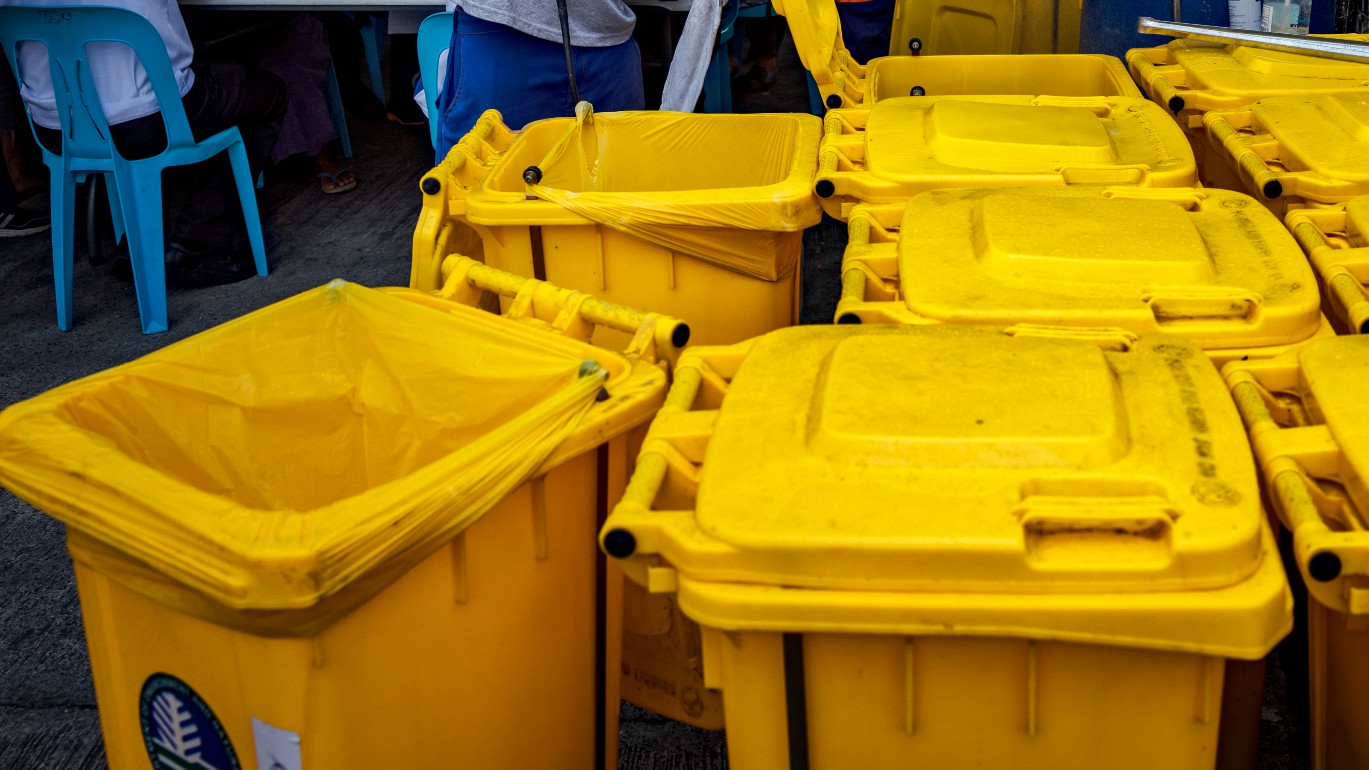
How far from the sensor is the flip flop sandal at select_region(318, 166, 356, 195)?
495 centimetres

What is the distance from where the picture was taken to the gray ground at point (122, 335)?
2.12m

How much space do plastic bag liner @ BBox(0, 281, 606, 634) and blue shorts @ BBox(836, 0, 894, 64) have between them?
325 centimetres

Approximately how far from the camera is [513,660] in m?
1.53

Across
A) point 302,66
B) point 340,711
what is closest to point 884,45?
point 302,66

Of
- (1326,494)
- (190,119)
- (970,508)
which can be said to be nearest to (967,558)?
(970,508)

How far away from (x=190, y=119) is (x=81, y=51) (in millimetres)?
363

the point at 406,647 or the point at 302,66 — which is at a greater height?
the point at 302,66

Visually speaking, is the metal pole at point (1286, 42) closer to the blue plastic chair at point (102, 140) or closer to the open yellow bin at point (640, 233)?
the open yellow bin at point (640, 233)

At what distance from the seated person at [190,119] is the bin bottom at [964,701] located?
314 cm

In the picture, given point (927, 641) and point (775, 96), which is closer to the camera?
point (927, 641)

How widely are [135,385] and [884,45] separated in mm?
3664

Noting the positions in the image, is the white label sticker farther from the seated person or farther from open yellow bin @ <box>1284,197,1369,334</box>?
the seated person

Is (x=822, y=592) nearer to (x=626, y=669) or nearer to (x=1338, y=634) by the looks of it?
→ (x=1338, y=634)

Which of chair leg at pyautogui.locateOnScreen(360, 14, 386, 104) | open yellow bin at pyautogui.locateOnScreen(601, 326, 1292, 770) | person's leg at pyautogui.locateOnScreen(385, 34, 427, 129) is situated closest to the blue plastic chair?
chair leg at pyautogui.locateOnScreen(360, 14, 386, 104)
